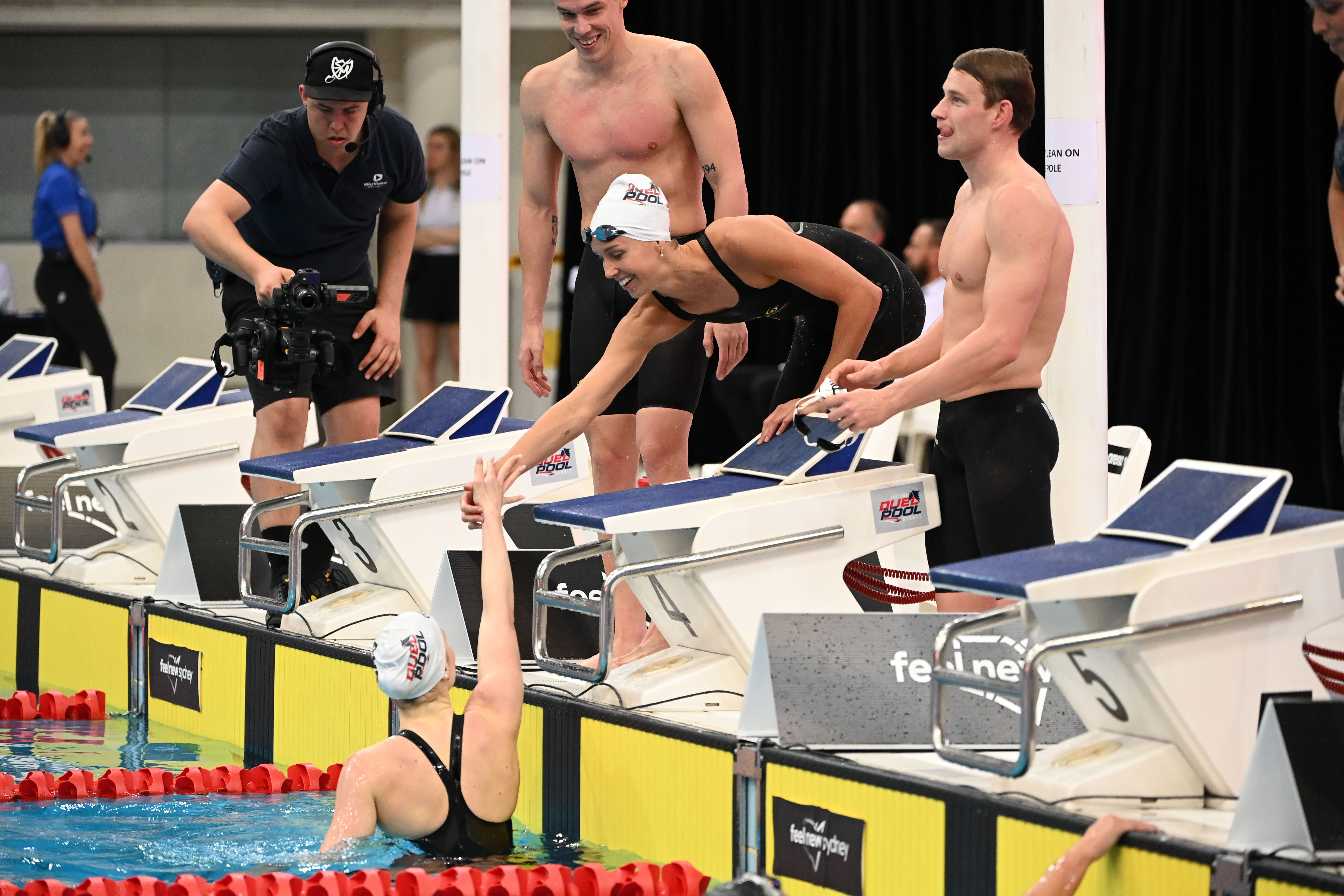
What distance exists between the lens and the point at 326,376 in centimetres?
495

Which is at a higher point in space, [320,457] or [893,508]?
[320,457]

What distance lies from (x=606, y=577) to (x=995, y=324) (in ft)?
3.37

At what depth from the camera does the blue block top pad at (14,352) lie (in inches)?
268

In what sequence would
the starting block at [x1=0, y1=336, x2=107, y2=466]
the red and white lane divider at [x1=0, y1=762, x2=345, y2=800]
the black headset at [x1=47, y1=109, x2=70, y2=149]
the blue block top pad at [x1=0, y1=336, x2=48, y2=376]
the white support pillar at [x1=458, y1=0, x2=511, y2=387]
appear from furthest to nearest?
the black headset at [x1=47, y1=109, x2=70, y2=149], the blue block top pad at [x1=0, y1=336, x2=48, y2=376], the starting block at [x1=0, y1=336, x2=107, y2=466], the white support pillar at [x1=458, y1=0, x2=511, y2=387], the red and white lane divider at [x1=0, y1=762, x2=345, y2=800]

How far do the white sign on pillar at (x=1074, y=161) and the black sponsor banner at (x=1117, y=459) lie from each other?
747 mm

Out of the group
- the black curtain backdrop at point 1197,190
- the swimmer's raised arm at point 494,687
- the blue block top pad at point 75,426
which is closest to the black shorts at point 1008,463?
the swimmer's raised arm at point 494,687

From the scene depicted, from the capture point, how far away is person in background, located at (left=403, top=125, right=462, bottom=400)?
29.1ft

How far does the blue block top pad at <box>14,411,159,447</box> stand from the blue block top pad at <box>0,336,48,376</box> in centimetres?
104

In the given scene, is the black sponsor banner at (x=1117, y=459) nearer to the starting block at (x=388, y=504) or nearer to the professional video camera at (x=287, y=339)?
the starting block at (x=388, y=504)

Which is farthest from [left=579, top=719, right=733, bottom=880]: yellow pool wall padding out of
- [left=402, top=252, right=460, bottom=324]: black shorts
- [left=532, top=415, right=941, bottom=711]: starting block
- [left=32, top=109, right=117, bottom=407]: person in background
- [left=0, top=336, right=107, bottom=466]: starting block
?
[left=402, top=252, right=460, bottom=324]: black shorts

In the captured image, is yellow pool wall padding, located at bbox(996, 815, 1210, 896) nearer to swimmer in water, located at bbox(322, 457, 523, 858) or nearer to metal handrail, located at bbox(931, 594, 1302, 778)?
metal handrail, located at bbox(931, 594, 1302, 778)

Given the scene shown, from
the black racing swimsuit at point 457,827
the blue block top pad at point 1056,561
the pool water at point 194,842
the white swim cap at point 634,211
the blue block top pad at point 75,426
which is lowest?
the pool water at point 194,842

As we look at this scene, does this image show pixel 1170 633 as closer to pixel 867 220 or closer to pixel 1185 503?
pixel 1185 503

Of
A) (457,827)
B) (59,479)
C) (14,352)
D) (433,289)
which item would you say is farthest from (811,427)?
(433,289)
